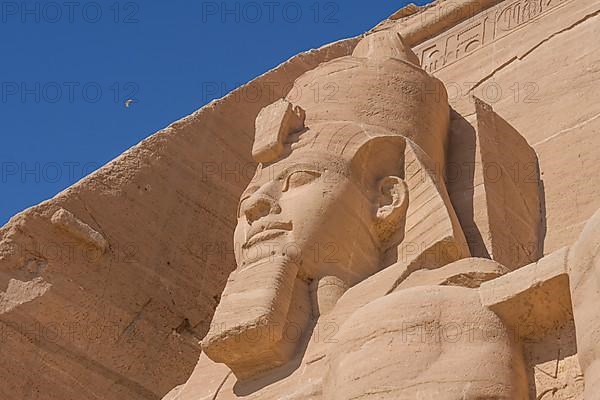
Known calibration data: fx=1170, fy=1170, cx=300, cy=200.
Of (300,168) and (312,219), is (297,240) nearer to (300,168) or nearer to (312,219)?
(312,219)

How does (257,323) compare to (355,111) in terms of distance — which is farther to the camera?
(355,111)

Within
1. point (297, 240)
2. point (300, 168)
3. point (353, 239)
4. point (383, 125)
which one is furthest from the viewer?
point (383, 125)

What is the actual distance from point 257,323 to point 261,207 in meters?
0.77

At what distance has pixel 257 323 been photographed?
4.57 m

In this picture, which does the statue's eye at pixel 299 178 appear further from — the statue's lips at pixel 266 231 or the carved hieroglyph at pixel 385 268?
the statue's lips at pixel 266 231

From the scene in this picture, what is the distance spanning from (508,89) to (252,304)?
2.82m

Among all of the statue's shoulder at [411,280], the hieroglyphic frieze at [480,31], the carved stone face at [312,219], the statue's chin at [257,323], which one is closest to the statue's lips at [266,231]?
the carved stone face at [312,219]

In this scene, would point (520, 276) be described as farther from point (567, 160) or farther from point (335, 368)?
point (567, 160)

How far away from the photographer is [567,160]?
5.94 meters

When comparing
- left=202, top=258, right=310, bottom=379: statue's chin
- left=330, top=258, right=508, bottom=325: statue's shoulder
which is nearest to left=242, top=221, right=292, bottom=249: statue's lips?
left=202, top=258, right=310, bottom=379: statue's chin

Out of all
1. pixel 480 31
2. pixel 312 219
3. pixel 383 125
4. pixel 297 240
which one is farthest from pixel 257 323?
pixel 480 31

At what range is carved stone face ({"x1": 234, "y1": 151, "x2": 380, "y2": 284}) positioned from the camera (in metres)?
5.00

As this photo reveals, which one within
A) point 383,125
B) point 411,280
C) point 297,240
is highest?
point 383,125

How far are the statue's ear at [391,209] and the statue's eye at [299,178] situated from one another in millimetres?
328
